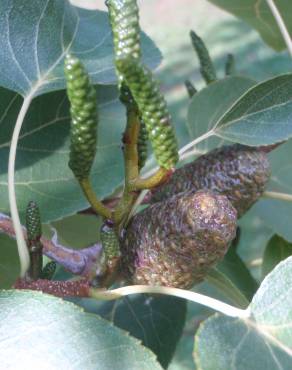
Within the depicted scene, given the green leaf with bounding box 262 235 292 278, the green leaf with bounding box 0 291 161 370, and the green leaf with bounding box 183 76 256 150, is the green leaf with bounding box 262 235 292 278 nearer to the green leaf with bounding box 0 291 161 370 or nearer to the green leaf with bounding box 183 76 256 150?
the green leaf with bounding box 183 76 256 150

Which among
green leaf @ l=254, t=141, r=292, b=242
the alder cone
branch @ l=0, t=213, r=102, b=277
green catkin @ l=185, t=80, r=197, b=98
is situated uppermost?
green catkin @ l=185, t=80, r=197, b=98

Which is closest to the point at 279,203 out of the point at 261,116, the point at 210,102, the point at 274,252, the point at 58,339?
the point at 274,252

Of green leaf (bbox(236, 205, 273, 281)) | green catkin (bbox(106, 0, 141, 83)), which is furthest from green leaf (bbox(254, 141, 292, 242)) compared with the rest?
green leaf (bbox(236, 205, 273, 281))

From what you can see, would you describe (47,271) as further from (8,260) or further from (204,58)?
(204,58)

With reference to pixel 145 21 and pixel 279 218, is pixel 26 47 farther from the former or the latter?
pixel 145 21

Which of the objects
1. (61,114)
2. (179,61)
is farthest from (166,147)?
(179,61)
